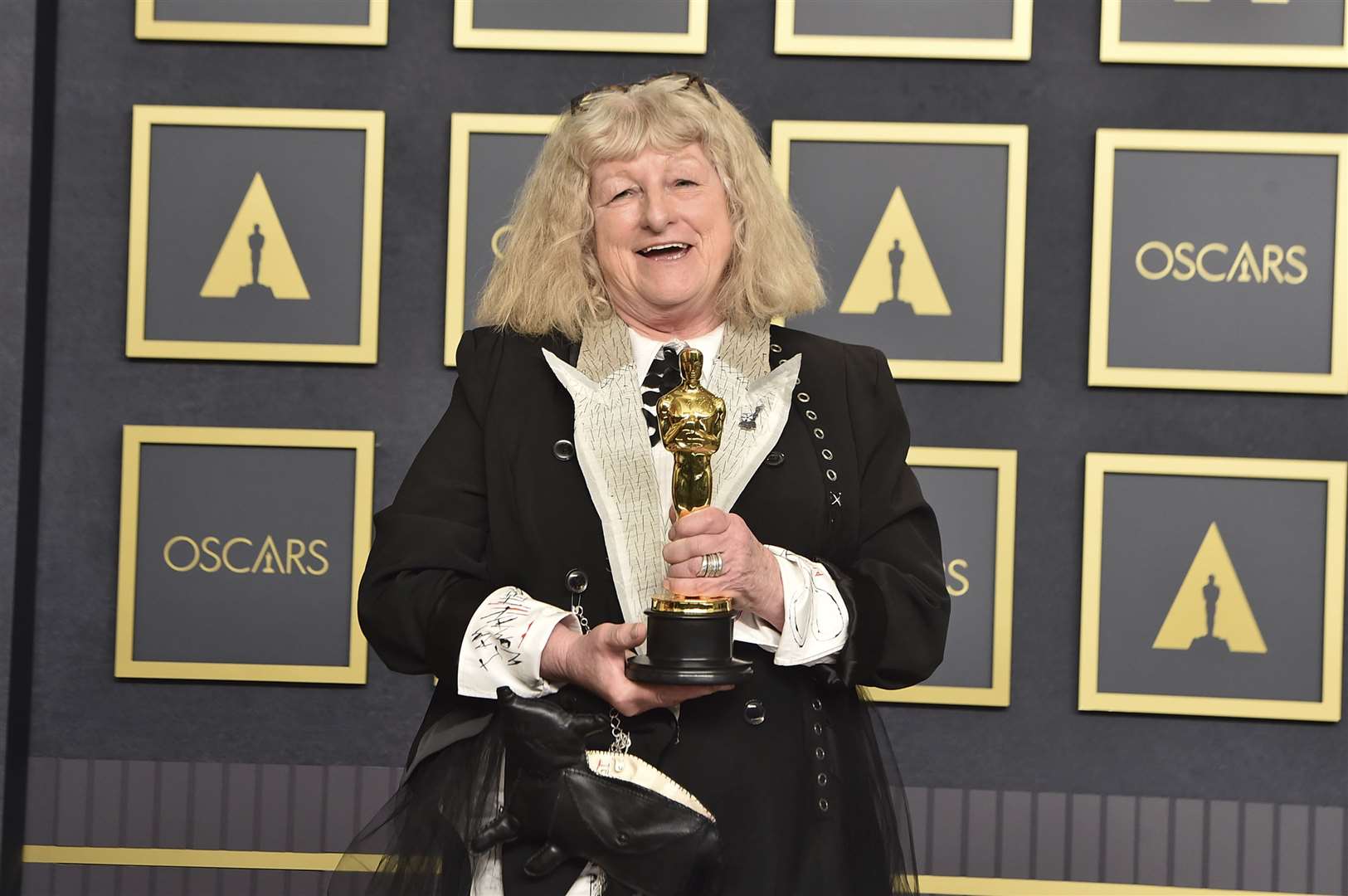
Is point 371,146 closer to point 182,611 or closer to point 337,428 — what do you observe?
point 337,428

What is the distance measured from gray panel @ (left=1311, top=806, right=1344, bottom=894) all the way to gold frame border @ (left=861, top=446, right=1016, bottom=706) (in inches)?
28.1

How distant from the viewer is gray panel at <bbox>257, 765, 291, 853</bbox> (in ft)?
9.53

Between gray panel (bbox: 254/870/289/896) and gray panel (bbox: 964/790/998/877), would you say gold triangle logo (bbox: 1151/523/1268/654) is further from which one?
gray panel (bbox: 254/870/289/896)

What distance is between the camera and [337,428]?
2920mm

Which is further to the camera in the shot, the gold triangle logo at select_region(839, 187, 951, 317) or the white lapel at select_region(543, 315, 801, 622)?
the gold triangle logo at select_region(839, 187, 951, 317)

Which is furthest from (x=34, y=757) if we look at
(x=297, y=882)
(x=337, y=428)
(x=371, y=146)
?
(x=371, y=146)

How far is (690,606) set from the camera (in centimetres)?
113

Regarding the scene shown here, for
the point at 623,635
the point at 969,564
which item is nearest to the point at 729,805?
the point at 623,635

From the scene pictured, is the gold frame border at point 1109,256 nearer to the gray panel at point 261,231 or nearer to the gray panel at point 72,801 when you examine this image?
the gray panel at point 261,231

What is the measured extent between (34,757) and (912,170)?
2290mm

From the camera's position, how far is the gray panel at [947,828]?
2854 millimetres

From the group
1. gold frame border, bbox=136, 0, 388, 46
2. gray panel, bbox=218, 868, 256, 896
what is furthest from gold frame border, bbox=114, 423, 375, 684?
gold frame border, bbox=136, 0, 388, 46

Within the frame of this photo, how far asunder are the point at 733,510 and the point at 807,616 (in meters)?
0.15

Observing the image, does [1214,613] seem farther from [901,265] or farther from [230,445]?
[230,445]
